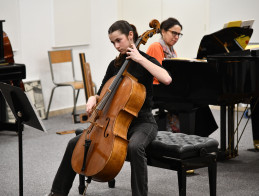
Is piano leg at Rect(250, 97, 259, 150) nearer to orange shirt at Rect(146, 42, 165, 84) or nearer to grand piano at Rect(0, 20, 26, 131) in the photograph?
orange shirt at Rect(146, 42, 165, 84)

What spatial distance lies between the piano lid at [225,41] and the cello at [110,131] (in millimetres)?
1247

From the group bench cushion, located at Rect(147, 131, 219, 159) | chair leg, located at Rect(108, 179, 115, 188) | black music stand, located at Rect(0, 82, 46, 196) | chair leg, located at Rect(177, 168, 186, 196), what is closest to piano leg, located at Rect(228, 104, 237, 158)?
bench cushion, located at Rect(147, 131, 219, 159)

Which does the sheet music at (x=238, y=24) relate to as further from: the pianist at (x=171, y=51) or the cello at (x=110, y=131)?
the cello at (x=110, y=131)

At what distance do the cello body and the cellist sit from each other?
11cm

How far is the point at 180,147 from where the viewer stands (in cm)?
280

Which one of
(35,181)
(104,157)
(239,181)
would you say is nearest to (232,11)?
(239,181)

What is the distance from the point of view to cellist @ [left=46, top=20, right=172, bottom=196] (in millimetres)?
2689

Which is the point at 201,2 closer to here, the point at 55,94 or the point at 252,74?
the point at 55,94

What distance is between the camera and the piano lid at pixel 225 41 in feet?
12.8

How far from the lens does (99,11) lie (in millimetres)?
7223

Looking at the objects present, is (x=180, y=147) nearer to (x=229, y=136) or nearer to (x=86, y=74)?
(x=229, y=136)

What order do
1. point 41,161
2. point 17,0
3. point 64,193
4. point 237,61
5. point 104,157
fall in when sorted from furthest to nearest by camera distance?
1. point 17,0
2. point 41,161
3. point 237,61
4. point 64,193
5. point 104,157

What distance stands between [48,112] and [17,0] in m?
1.63

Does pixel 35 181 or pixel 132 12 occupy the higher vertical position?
pixel 132 12
